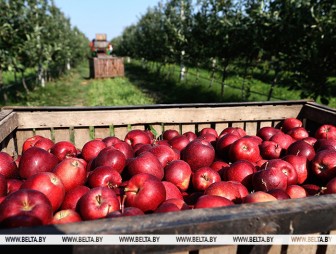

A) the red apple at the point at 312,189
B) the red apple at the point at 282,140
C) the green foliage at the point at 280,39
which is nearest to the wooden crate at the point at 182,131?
the red apple at the point at 282,140

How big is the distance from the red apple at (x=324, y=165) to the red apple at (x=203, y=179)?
81 cm

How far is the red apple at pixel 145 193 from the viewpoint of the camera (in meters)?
1.86

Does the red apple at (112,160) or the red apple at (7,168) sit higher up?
the red apple at (112,160)

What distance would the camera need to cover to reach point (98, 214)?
1.71m

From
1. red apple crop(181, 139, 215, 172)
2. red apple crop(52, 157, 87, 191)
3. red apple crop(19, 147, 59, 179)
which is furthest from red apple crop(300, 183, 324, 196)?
red apple crop(19, 147, 59, 179)

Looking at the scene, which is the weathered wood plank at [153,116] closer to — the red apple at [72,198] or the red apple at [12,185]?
the red apple at [12,185]

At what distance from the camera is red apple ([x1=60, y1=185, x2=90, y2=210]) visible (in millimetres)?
1958

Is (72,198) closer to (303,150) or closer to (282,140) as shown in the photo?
(303,150)

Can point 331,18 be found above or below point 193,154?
above

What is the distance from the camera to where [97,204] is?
1755mm

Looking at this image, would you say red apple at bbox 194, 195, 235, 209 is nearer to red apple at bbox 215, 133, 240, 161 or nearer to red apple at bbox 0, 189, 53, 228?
red apple at bbox 0, 189, 53, 228

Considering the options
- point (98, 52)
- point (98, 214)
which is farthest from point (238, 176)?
point (98, 52)

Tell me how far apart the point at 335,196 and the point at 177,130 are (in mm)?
2534

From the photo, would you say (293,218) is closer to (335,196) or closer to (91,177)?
(335,196)
